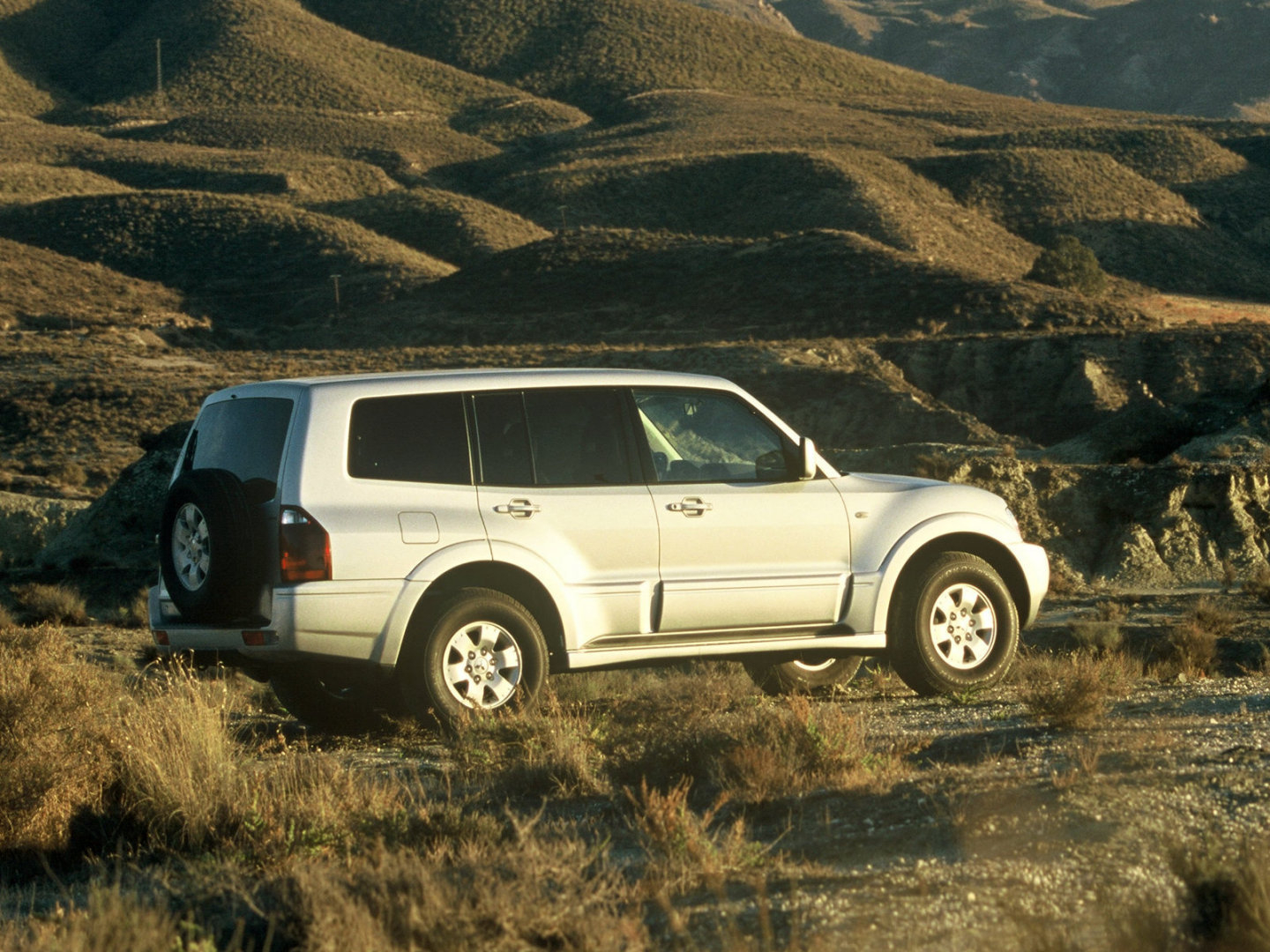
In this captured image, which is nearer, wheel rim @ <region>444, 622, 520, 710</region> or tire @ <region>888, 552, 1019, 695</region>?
wheel rim @ <region>444, 622, 520, 710</region>

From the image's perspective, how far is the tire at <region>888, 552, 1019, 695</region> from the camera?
882cm

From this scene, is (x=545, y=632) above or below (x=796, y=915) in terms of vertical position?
above

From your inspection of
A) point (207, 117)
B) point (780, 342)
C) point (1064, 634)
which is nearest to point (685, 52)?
point (207, 117)

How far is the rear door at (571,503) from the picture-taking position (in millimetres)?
7855

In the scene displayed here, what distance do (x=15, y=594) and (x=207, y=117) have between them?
321 feet

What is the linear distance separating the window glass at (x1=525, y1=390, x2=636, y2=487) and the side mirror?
936mm

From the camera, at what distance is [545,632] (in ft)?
26.2

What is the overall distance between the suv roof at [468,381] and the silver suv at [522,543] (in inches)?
0.6

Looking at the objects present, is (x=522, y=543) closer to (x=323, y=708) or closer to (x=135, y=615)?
(x=323, y=708)

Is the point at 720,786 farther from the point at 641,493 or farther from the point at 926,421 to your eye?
the point at 926,421

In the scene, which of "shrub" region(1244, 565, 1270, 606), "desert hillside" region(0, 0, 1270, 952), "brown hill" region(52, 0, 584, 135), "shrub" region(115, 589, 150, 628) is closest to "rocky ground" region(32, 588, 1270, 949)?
"desert hillside" region(0, 0, 1270, 952)

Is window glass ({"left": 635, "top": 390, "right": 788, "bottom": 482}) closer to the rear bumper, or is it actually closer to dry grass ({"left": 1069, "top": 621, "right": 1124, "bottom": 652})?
the rear bumper

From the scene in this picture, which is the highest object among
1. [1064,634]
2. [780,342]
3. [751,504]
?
[780,342]

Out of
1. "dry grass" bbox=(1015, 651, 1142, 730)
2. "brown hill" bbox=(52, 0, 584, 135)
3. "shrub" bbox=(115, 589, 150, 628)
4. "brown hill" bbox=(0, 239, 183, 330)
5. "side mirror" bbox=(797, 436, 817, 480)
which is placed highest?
"brown hill" bbox=(52, 0, 584, 135)
